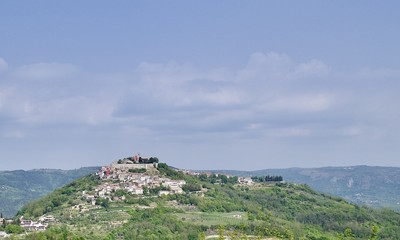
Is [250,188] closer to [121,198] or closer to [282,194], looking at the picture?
[282,194]

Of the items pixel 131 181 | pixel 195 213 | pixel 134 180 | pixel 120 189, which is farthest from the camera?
pixel 134 180

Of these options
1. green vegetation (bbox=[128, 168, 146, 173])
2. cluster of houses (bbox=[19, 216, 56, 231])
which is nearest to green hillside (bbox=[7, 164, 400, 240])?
cluster of houses (bbox=[19, 216, 56, 231])

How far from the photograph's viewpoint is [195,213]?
4621 inches

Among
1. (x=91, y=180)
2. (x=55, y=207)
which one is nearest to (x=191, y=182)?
(x=91, y=180)

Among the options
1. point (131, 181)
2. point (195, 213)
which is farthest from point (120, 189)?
point (195, 213)

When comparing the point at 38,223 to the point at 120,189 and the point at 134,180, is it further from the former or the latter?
the point at 134,180

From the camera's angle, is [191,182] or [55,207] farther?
[191,182]

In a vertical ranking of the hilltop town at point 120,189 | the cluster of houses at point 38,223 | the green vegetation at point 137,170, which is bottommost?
the cluster of houses at point 38,223

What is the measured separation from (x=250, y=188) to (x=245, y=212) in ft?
152

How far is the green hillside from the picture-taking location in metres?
96.6

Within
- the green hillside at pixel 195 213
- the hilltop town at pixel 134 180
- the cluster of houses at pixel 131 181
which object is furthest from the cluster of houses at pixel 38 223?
the hilltop town at pixel 134 180

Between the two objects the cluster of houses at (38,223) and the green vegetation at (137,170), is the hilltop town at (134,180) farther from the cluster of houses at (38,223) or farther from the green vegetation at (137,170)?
the cluster of houses at (38,223)

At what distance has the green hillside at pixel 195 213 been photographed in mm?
96625

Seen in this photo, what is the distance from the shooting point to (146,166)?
504ft
